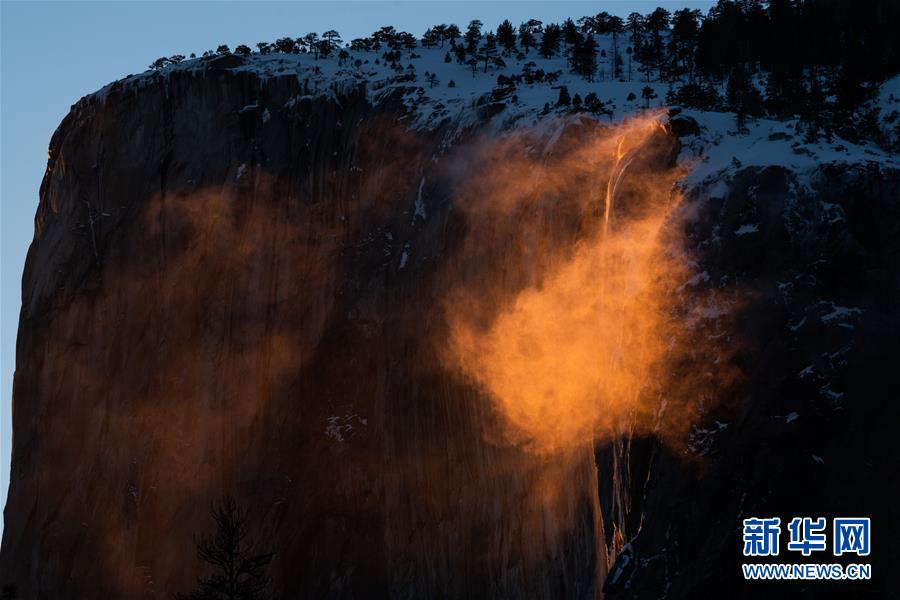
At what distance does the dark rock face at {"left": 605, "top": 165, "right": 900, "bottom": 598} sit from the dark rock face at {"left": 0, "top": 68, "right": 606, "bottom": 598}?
12.1m

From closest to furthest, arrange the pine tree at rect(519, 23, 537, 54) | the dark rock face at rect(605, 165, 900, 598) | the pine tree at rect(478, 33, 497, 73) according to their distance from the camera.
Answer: the dark rock face at rect(605, 165, 900, 598), the pine tree at rect(478, 33, 497, 73), the pine tree at rect(519, 23, 537, 54)

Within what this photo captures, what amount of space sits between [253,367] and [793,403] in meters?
29.7

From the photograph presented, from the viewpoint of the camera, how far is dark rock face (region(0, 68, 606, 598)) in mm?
57906

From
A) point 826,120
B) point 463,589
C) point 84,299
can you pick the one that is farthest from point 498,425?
point 84,299

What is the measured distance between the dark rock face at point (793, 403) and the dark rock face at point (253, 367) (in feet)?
39.7

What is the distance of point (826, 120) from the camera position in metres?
51.1

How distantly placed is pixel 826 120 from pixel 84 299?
35208mm

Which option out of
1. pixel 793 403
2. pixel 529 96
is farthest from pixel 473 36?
pixel 793 403

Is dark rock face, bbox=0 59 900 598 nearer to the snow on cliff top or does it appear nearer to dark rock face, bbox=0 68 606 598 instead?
dark rock face, bbox=0 68 606 598

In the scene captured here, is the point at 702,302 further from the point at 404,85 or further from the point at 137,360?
the point at 137,360

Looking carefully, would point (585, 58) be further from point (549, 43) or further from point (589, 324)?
point (589, 324)

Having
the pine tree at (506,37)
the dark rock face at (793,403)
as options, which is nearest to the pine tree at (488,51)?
the pine tree at (506,37)

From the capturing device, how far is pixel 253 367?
2542 inches

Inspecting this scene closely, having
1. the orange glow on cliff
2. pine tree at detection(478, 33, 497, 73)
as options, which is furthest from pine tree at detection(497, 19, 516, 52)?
the orange glow on cliff
